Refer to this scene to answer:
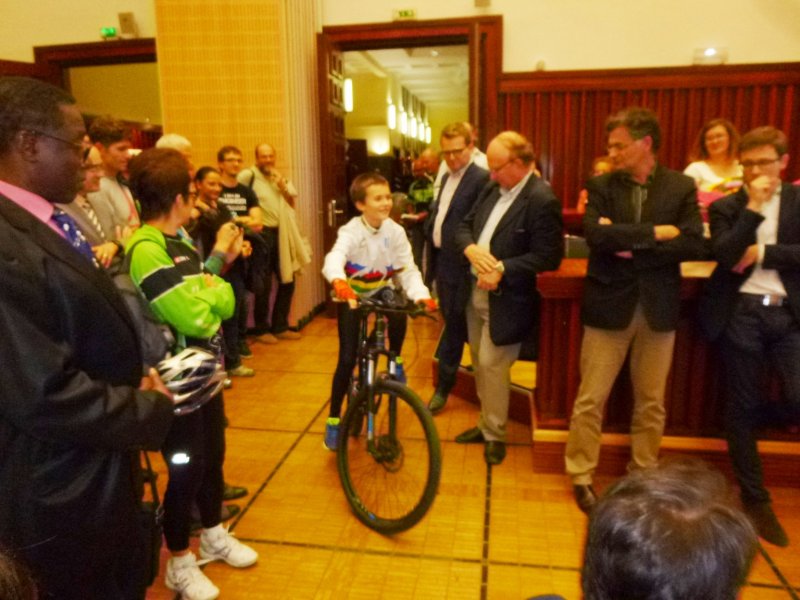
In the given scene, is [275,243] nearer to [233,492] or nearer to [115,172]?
[115,172]

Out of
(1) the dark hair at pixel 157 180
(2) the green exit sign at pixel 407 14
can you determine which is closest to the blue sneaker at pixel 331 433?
(1) the dark hair at pixel 157 180

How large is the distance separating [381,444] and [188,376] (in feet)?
3.85

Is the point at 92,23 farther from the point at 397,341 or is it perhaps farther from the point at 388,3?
the point at 397,341

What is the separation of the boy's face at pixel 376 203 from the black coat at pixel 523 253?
490 mm

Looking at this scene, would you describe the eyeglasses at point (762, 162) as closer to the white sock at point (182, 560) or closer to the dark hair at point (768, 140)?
the dark hair at point (768, 140)

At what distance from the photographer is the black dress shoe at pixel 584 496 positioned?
8.95ft

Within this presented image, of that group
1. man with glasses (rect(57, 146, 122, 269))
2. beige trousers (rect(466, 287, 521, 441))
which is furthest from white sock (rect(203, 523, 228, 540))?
beige trousers (rect(466, 287, 521, 441))

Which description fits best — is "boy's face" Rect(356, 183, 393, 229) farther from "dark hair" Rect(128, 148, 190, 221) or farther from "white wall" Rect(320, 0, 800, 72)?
"white wall" Rect(320, 0, 800, 72)

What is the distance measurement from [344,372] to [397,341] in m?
0.30

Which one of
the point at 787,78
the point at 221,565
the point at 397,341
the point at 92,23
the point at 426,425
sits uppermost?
the point at 92,23

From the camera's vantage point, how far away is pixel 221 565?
2.38 m

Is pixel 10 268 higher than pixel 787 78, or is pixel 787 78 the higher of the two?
pixel 787 78

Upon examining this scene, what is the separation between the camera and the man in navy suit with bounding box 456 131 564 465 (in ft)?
9.53

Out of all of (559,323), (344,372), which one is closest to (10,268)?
(344,372)
